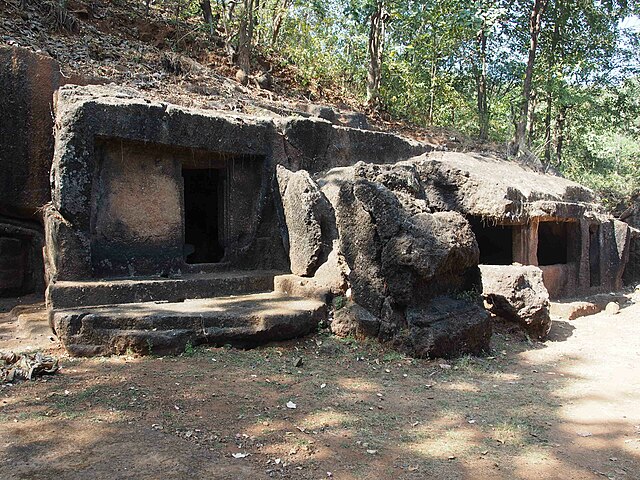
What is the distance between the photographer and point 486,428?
3.68m

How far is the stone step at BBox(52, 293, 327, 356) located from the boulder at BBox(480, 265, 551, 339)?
6.37 ft

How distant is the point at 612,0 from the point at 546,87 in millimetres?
3310

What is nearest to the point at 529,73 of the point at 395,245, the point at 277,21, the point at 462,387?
the point at 277,21

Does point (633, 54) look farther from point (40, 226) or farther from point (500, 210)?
point (40, 226)

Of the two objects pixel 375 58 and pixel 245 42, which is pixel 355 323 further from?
pixel 375 58

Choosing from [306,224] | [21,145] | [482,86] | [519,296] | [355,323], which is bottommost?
[355,323]

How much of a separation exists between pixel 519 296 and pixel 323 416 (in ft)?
10.7

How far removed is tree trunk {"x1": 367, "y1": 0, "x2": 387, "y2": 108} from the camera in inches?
516

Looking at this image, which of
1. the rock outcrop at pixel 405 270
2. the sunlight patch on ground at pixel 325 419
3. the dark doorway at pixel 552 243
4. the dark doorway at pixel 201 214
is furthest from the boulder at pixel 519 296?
the dark doorway at pixel 201 214

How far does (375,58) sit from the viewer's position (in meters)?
13.5

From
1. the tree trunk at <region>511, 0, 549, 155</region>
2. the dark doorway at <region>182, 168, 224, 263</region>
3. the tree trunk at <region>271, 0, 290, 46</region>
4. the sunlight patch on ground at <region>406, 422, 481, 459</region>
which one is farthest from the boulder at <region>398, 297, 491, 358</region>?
Answer: the tree trunk at <region>271, 0, 290, 46</region>

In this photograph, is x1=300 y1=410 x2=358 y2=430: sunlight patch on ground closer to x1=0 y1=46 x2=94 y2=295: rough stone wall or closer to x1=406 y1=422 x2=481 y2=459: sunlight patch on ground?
x1=406 y1=422 x2=481 y2=459: sunlight patch on ground

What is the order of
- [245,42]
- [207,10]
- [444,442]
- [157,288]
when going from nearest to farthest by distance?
[444,442] → [157,288] → [245,42] → [207,10]

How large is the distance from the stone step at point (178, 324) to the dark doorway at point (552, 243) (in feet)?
17.2
